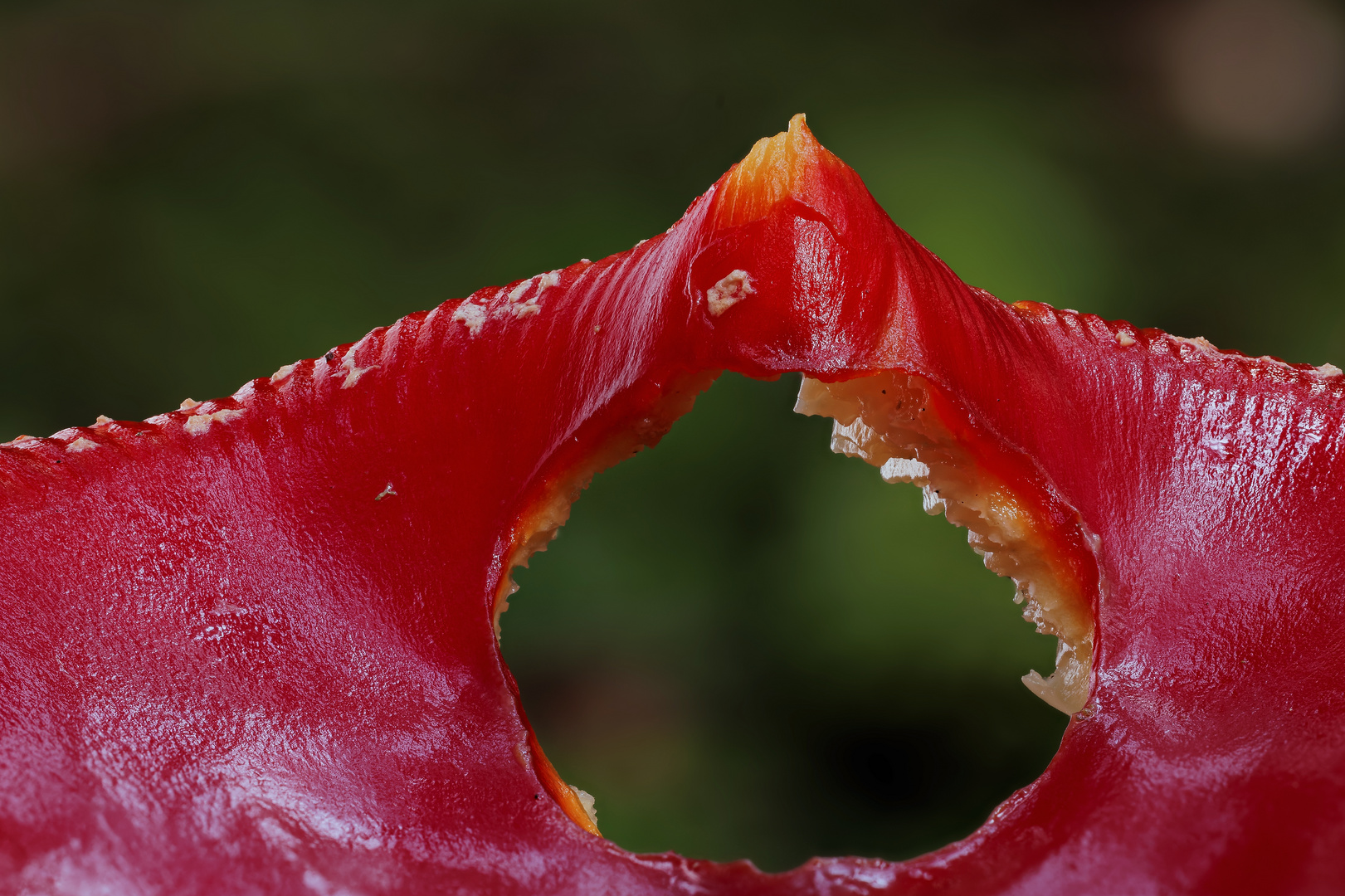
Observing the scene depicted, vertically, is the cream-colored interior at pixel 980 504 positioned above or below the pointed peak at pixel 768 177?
below

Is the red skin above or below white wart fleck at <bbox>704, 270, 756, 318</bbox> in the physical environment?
below

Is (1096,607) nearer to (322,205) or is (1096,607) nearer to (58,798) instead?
(58,798)

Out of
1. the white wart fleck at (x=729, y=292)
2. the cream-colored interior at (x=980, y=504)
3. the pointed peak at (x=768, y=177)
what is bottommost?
the cream-colored interior at (x=980, y=504)

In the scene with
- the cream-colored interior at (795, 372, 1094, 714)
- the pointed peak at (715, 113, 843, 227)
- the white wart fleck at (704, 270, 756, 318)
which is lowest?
the cream-colored interior at (795, 372, 1094, 714)

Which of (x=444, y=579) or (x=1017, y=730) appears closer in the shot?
(x=444, y=579)

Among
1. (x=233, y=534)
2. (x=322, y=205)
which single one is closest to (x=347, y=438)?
(x=233, y=534)
